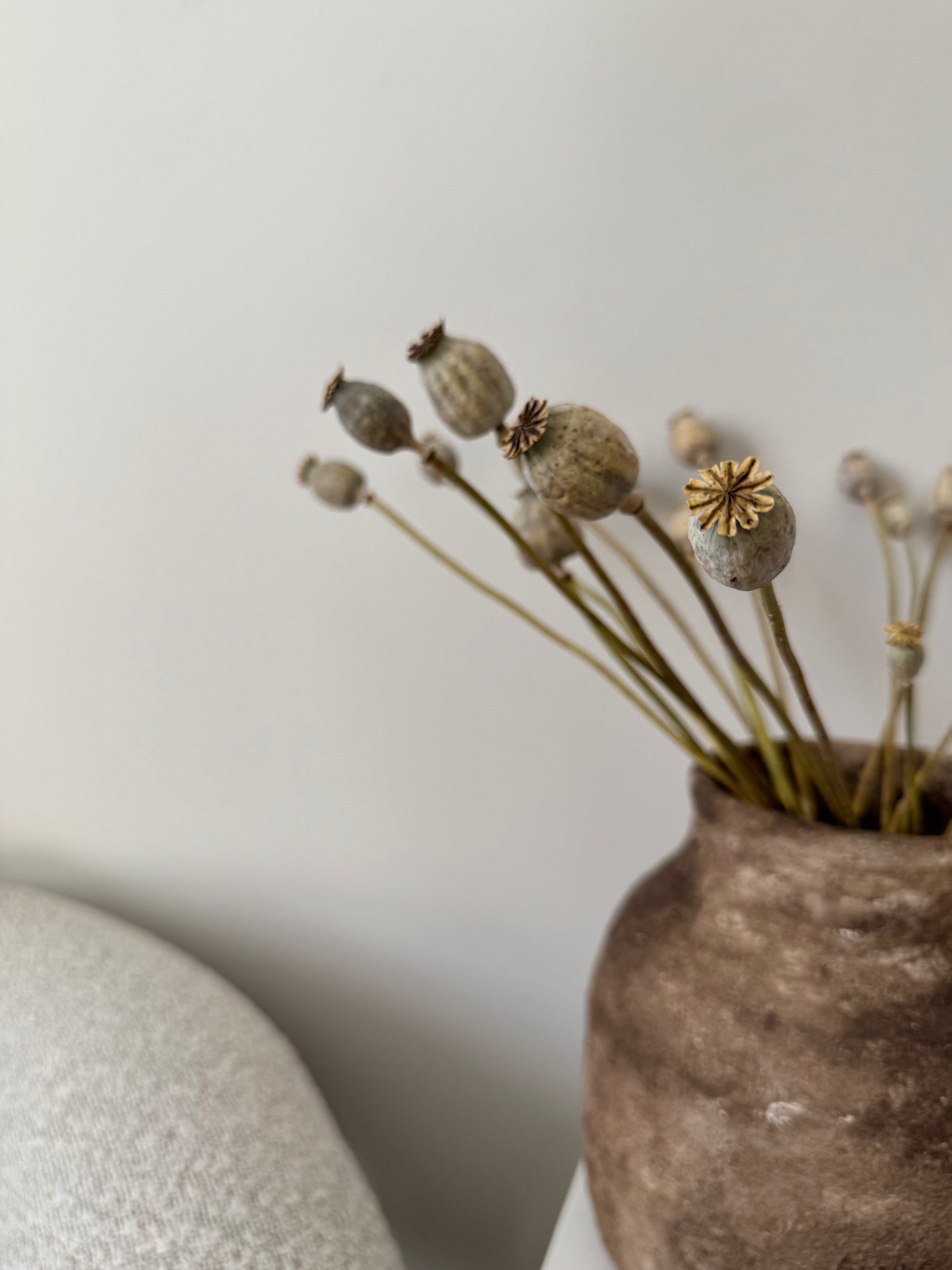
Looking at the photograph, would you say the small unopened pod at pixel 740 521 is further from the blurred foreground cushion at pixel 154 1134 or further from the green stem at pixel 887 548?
the blurred foreground cushion at pixel 154 1134

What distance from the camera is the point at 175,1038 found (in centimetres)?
61

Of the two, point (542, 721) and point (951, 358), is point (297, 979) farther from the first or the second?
point (951, 358)

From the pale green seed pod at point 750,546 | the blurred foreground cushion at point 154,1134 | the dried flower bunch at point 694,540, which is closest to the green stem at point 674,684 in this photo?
the dried flower bunch at point 694,540

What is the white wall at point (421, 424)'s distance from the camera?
558 millimetres

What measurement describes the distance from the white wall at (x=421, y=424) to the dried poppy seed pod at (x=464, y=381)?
0.22m

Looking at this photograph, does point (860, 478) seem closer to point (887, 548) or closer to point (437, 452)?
point (887, 548)

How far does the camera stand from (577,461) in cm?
34

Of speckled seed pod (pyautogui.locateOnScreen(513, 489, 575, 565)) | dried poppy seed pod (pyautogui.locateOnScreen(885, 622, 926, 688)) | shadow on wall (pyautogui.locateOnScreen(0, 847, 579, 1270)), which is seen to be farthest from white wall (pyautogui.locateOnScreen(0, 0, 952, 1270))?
dried poppy seed pod (pyautogui.locateOnScreen(885, 622, 926, 688))

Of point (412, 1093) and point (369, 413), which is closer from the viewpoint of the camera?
point (369, 413)

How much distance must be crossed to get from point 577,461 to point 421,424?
320mm

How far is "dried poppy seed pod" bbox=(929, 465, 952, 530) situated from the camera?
0.55m

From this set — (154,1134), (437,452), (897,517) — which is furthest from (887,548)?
(154,1134)

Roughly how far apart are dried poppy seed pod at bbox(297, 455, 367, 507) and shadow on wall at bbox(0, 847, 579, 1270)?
0.45 m

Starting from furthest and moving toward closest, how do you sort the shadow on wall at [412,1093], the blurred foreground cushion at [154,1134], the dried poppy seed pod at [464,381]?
1. the shadow on wall at [412,1093]
2. the blurred foreground cushion at [154,1134]
3. the dried poppy seed pod at [464,381]
